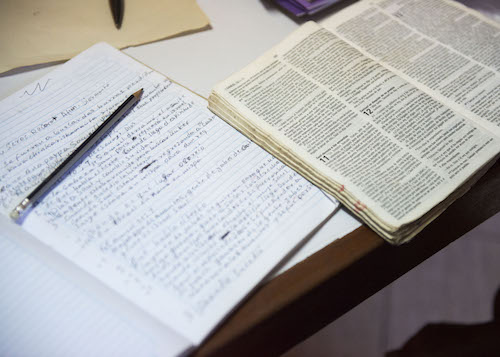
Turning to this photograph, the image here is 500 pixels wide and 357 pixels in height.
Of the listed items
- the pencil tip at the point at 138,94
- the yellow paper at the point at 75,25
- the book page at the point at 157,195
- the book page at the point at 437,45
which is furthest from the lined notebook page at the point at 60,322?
the book page at the point at 437,45

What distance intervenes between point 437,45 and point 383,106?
169 millimetres

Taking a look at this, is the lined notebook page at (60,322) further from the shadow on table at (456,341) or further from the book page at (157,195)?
the shadow on table at (456,341)

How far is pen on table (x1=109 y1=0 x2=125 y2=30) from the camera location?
0.63m

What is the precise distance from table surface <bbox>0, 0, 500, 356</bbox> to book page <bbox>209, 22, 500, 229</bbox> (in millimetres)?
43

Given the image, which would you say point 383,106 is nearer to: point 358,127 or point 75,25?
point 358,127

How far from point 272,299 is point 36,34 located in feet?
1.75

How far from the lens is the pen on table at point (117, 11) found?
63cm

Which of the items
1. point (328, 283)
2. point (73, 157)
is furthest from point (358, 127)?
point (73, 157)

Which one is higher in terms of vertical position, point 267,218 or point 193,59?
point 193,59

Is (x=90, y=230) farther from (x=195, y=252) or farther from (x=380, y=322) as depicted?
(x=380, y=322)

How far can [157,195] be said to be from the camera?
17.6 inches

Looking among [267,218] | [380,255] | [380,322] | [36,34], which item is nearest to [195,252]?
[267,218]

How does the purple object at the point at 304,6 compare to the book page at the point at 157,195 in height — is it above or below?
above

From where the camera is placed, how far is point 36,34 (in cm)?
61
